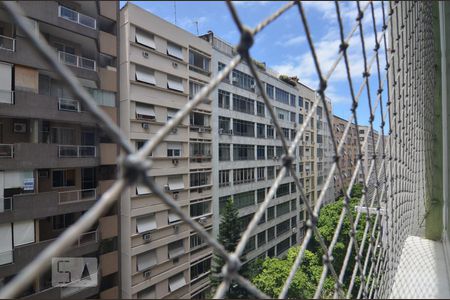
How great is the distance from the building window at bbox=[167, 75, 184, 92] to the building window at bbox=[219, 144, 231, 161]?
1697mm

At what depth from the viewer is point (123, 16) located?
443 centimetres

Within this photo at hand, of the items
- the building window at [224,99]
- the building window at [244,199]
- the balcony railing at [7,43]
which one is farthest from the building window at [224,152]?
the balcony railing at [7,43]

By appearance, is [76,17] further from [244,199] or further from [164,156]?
[244,199]

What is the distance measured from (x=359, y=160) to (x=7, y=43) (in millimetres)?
3546

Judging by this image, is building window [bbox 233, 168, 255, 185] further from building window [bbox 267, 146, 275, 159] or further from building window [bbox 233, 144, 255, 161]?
building window [bbox 267, 146, 275, 159]

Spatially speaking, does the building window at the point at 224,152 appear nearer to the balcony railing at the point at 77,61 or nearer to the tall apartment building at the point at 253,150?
the tall apartment building at the point at 253,150

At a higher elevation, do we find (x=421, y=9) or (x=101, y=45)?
(x=101, y=45)

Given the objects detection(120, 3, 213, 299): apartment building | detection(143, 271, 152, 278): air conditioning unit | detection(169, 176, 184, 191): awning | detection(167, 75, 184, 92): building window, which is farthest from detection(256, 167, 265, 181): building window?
detection(143, 271, 152, 278): air conditioning unit

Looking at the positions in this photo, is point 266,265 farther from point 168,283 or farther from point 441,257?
point 441,257

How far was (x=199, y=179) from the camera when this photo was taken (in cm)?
597

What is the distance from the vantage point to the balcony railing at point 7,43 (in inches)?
116

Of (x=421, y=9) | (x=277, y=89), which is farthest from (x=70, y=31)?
(x=277, y=89)

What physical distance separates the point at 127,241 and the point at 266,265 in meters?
2.63

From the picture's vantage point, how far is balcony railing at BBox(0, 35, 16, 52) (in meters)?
2.94
